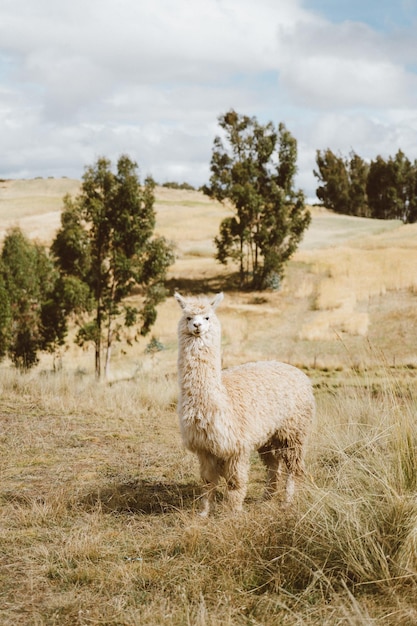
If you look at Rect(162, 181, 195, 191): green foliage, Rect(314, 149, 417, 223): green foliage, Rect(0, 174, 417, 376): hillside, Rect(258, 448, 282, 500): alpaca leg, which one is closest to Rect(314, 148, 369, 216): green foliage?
Rect(314, 149, 417, 223): green foliage

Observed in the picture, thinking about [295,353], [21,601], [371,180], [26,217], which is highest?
[371,180]

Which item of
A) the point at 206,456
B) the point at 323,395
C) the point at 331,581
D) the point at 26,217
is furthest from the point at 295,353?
the point at 26,217

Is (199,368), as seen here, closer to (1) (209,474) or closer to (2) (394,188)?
(1) (209,474)

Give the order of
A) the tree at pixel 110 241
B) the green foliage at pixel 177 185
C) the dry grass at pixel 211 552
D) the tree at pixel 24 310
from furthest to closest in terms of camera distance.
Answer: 1. the green foliage at pixel 177 185
2. the tree at pixel 110 241
3. the tree at pixel 24 310
4. the dry grass at pixel 211 552

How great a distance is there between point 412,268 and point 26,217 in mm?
38132

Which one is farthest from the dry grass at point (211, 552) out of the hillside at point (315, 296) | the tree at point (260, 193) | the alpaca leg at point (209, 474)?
the tree at point (260, 193)

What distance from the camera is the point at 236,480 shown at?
5.90 m

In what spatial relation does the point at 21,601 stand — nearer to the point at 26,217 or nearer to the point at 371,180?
the point at 26,217

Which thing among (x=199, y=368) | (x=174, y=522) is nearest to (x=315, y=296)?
(x=199, y=368)

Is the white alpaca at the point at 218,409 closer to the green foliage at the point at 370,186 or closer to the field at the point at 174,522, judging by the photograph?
the field at the point at 174,522

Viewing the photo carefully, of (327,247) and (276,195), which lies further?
(327,247)

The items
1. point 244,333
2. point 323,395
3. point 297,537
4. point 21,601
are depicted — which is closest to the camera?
point 21,601

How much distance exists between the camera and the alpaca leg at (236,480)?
586cm

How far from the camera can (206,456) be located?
19.5 feet
